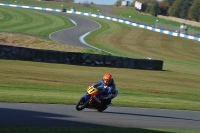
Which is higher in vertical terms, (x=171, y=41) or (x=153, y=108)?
(x=153, y=108)

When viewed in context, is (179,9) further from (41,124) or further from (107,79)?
(41,124)

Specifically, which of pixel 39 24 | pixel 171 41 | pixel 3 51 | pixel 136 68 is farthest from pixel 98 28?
pixel 3 51

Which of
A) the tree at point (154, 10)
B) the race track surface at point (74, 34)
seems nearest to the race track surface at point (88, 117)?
the race track surface at point (74, 34)

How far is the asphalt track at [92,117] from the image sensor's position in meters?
13.3

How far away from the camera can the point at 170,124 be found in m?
15.4

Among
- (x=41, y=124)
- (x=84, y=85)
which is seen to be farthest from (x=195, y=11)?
(x=41, y=124)

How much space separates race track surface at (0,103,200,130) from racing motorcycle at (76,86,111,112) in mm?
201

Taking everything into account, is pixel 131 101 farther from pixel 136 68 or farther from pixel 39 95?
pixel 136 68

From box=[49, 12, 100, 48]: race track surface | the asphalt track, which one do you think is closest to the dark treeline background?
box=[49, 12, 100, 48]: race track surface

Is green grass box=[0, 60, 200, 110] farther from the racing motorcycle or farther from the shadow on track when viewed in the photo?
the shadow on track

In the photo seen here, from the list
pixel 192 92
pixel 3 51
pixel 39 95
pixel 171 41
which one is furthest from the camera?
pixel 171 41

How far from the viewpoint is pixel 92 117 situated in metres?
15.0

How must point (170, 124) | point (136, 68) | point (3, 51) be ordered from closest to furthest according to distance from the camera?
point (170, 124) → point (3, 51) → point (136, 68)

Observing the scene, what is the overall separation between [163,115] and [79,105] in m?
3.17
